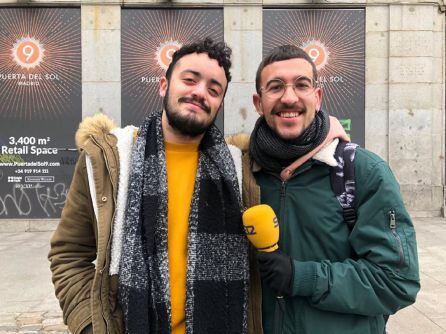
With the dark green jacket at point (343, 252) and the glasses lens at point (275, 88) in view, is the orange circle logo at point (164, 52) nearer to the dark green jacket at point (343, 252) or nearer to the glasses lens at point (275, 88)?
the glasses lens at point (275, 88)

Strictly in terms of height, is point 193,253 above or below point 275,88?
below

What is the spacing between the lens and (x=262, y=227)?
172cm

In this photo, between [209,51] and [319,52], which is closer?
[209,51]

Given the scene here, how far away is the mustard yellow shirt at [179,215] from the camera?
1872 millimetres

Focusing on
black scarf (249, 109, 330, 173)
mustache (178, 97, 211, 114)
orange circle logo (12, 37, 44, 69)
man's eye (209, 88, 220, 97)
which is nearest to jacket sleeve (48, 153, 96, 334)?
mustache (178, 97, 211, 114)

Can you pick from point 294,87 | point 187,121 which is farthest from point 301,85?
point 187,121

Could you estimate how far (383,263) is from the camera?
5.64ft

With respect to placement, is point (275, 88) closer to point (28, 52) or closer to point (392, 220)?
point (392, 220)

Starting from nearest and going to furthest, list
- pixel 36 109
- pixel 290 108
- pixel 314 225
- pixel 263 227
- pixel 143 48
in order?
pixel 263 227, pixel 314 225, pixel 290 108, pixel 36 109, pixel 143 48

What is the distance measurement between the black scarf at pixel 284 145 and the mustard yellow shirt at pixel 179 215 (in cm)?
33

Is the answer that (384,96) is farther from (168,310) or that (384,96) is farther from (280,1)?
(168,310)

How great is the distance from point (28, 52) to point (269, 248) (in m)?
9.70

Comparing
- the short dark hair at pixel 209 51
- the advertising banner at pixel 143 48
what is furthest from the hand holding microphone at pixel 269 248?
the advertising banner at pixel 143 48

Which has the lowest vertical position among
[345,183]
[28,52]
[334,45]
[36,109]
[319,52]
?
[345,183]
